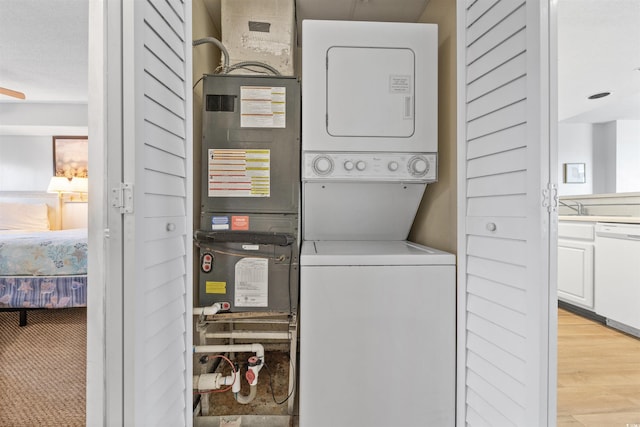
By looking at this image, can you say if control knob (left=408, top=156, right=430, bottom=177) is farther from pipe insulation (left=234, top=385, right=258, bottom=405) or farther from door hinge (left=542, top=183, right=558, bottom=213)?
pipe insulation (left=234, top=385, right=258, bottom=405)

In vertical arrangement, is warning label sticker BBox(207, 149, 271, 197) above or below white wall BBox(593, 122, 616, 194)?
below

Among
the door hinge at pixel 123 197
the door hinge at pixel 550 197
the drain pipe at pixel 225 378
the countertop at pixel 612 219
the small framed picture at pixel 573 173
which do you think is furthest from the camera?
the small framed picture at pixel 573 173

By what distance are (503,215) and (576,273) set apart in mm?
2196

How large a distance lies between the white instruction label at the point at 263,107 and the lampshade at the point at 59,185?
821 millimetres

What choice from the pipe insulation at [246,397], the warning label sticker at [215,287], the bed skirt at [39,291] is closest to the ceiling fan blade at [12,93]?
the warning label sticker at [215,287]

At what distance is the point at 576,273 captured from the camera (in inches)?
108

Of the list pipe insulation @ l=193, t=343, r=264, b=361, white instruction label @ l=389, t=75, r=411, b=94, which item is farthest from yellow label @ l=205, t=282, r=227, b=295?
white instruction label @ l=389, t=75, r=411, b=94

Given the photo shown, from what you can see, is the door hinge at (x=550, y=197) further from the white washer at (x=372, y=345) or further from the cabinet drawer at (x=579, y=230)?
the cabinet drawer at (x=579, y=230)

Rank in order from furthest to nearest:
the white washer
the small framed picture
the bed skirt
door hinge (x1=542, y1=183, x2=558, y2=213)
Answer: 1. the small framed picture
2. the bed skirt
3. the white washer
4. door hinge (x1=542, y1=183, x2=558, y2=213)

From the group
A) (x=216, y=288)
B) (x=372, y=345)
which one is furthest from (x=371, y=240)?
(x=216, y=288)

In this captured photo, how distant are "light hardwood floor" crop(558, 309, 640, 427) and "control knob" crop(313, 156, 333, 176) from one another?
1.65 metres

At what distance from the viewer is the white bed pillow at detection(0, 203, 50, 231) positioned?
0.99 m

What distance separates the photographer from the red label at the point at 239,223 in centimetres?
168

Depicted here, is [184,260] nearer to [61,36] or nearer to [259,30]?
[61,36]
